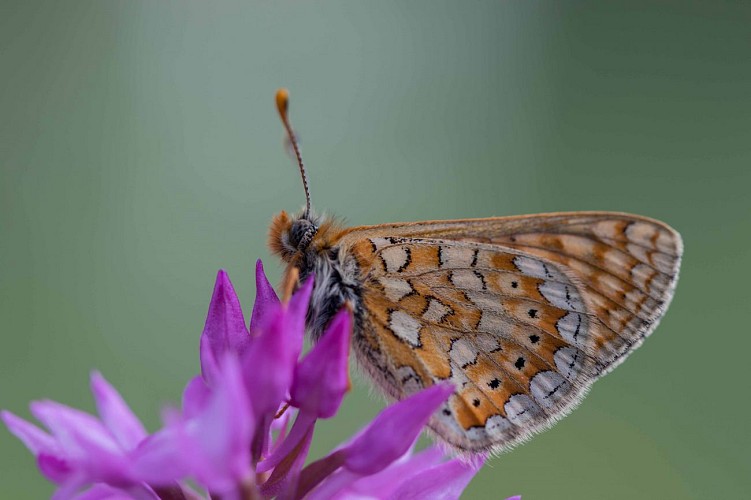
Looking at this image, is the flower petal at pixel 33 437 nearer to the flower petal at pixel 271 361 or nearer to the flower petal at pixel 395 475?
the flower petal at pixel 271 361

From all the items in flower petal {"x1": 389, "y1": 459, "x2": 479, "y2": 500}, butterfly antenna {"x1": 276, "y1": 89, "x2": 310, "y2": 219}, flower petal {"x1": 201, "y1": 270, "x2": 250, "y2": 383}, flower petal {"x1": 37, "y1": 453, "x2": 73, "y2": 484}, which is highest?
butterfly antenna {"x1": 276, "y1": 89, "x2": 310, "y2": 219}

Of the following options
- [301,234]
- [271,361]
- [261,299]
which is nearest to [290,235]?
[301,234]

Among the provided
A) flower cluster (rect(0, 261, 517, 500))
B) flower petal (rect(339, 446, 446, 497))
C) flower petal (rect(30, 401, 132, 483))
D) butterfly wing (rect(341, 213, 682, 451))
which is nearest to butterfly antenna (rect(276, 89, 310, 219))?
butterfly wing (rect(341, 213, 682, 451))

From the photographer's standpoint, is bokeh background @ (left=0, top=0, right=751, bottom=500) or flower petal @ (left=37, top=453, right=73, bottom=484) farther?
bokeh background @ (left=0, top=0, right=751, bottom=500)

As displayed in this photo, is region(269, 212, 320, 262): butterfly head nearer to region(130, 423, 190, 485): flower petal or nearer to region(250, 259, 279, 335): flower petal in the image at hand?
region(250, 259, 279, 335): flower petal

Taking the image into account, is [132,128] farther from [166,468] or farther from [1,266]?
[166,468]

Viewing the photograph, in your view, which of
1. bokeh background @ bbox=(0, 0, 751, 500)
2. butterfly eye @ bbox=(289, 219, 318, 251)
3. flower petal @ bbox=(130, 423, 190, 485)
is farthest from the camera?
bokeh background @ bbox=(0, 0, 751, 500)

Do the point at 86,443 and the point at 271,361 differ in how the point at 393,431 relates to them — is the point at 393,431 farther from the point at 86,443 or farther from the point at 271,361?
the point at 86,443

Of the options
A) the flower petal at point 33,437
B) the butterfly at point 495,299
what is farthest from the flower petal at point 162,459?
the butterfly at point 495,299
